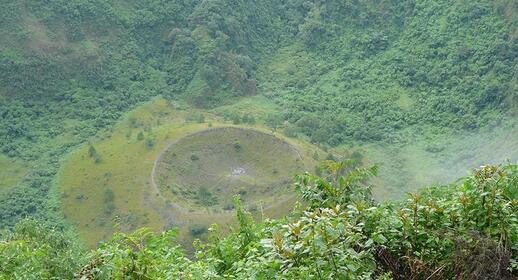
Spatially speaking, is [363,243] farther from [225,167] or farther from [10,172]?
[10,172]

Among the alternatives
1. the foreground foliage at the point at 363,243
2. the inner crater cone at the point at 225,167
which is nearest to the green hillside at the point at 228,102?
the inner crater cone at the point at 225,167

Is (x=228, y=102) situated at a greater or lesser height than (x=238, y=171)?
greater

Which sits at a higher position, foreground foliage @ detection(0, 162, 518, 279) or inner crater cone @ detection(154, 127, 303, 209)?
foreground foliage @ detection(0, 162, 518, 279)

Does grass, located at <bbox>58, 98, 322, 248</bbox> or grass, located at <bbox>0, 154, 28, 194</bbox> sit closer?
grass, located at <bbox>58, 98, 322, 248</bbox>

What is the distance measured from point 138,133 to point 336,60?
21064 mm

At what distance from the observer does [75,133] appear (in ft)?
170

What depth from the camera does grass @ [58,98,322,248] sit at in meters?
41.5

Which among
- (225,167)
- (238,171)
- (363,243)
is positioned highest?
(363,243)

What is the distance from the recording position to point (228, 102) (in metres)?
56.9

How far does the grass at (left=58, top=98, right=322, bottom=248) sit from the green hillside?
5.2 inches

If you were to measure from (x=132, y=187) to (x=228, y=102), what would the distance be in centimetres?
1546

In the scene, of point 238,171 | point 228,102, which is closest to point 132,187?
point 238,171

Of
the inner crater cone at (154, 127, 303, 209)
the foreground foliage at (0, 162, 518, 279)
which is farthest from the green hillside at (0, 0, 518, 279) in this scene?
the foreground foliage at (0, 162, 518, 279)

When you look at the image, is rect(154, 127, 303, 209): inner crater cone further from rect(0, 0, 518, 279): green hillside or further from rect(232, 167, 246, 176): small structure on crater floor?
rect(0, 0, 518, 279): green hillside
